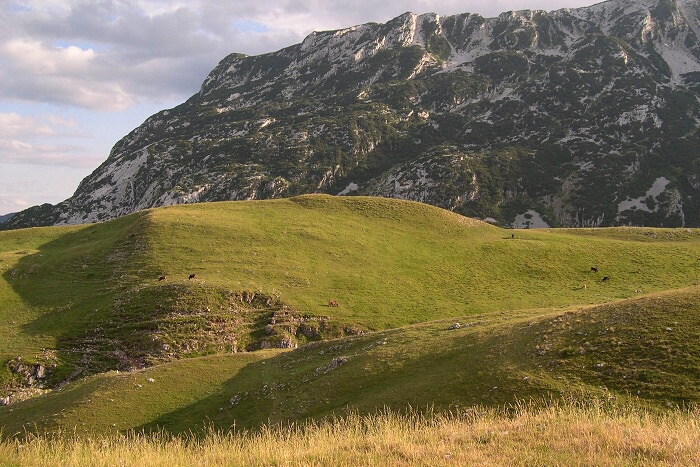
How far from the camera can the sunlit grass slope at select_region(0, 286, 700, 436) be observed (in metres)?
23.6

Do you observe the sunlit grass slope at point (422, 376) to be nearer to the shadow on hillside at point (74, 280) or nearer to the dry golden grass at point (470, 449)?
the dry golden grass at point (470, 449)

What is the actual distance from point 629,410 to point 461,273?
55.3 m

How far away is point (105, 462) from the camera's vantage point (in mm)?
12961

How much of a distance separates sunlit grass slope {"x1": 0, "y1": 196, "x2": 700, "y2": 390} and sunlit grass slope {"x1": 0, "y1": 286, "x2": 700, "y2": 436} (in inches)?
569

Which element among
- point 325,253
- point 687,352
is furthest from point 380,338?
point 325,253

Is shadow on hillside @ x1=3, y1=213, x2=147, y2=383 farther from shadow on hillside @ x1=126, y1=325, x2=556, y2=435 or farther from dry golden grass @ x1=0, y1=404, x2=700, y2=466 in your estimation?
dry golden grass @ x1=0, y1=404, x2=700, y2=466

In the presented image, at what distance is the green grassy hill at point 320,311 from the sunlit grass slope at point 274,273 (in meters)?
0.30

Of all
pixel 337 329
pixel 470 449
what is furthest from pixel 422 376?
pixel 337 329

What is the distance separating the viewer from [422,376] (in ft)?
98.4

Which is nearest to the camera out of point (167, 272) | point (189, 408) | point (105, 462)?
point (105, 462)

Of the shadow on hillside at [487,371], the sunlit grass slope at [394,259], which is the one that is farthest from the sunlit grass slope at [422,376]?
the sunlit grass slope at [394,259]

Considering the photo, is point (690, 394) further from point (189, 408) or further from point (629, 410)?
point (189, 408)

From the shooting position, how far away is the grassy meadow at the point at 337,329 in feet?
68.9

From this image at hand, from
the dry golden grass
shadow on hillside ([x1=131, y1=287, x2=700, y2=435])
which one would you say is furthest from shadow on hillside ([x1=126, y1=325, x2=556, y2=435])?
the dry golden grass
